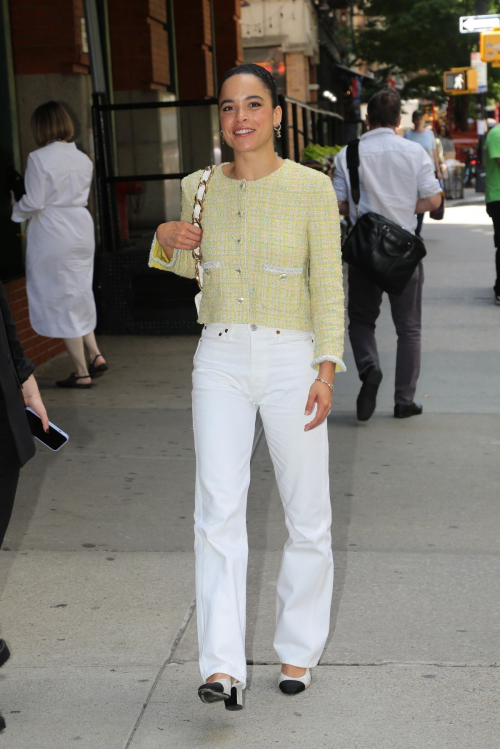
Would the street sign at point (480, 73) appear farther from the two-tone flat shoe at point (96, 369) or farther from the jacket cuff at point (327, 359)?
the jacket cuff at point (327, 359)

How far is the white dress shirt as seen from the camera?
6.91m

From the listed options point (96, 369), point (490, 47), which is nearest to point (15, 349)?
point (96, 369)

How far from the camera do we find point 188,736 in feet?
11.1

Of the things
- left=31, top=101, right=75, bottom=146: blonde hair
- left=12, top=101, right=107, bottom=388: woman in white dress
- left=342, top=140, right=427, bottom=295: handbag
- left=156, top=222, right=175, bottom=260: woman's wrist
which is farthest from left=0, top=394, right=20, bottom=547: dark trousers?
left=31, top=101, right=75, bottom=146: blonde hair

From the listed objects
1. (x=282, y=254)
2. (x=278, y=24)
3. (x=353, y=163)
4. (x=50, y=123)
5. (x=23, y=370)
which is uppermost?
(x=278, y=24)

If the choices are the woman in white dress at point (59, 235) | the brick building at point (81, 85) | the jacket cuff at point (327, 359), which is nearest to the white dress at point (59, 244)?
the woman in white dress at point (59, 235)

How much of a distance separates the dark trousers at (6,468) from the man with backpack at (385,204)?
12.3ft

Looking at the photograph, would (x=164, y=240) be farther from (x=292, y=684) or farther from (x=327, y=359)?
(x=292, y=684)

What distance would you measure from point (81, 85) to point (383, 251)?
15.4 ft

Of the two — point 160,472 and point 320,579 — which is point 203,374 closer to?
point 320,579

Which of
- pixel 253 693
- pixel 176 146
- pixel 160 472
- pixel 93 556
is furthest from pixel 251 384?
pixel 176 146

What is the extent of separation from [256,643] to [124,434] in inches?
126

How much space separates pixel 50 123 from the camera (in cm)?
804

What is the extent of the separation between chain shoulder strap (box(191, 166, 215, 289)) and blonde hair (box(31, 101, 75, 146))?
15.6 feet
